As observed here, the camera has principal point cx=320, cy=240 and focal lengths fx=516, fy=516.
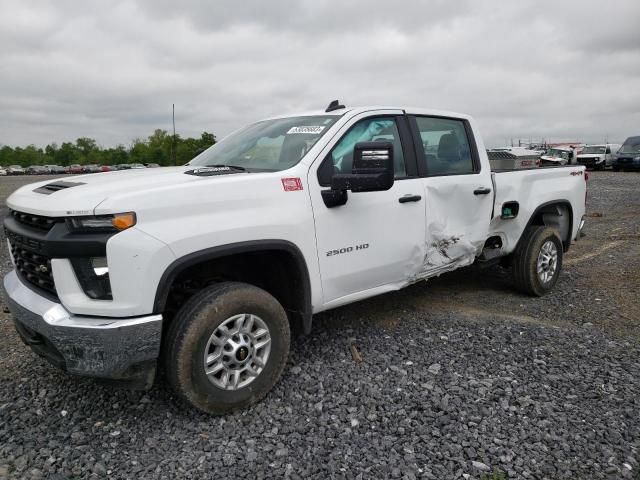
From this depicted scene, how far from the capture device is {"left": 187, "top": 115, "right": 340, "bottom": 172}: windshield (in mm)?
3627

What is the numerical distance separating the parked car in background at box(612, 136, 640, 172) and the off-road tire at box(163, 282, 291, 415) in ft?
95.6

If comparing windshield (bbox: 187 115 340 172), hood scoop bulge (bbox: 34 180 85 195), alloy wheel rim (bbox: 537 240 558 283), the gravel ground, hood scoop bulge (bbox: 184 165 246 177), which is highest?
windshield (bbox: 187 115 340 172)

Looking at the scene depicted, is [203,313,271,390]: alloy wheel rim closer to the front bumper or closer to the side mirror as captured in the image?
the front bumper

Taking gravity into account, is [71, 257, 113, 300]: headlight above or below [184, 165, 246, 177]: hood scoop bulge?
below

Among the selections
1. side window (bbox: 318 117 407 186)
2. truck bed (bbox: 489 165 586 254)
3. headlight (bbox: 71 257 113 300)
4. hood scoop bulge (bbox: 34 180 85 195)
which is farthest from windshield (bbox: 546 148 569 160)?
headlight (bbox: 71 257 113 300)

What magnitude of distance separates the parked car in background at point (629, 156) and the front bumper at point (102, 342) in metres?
29.9

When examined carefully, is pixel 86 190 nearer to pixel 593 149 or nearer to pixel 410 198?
pixel 410 198

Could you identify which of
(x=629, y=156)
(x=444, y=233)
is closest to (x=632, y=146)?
(x=629, y=156)

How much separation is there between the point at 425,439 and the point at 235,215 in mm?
1658

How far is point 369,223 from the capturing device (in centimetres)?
368

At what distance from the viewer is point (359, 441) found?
2871mm

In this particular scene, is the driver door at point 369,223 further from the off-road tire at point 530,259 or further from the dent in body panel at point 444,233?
the off-road tire at point 530,259

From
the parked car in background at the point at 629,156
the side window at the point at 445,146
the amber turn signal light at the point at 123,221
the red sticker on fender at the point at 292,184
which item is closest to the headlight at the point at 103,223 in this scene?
the amber turn signal light at the point at 123,221

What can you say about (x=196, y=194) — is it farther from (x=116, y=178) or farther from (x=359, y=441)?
(x=359, y=441)
